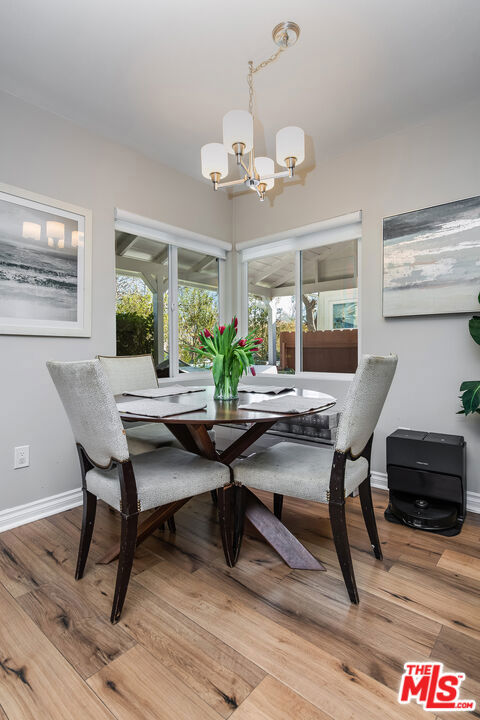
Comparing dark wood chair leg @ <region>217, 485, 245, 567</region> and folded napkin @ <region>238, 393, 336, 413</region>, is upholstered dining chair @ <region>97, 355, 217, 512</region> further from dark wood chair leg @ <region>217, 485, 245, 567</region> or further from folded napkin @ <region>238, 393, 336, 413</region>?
folded napkin @ <region>238, 393, 336, 413</region>

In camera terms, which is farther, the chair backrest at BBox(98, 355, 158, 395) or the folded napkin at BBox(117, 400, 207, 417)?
the chair backrest at BBox(98, 355, 158, 395)

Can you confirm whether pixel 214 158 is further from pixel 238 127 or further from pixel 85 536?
pixel 85 536

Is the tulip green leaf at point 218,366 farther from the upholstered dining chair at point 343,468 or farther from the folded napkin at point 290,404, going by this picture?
the upholstered dining chair at point 343,468

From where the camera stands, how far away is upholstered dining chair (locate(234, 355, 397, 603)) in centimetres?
144

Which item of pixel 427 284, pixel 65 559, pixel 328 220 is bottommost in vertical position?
pixel 65 559

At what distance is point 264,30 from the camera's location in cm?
179

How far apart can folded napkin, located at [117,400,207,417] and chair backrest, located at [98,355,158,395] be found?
722 mm

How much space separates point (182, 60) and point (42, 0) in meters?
0.66

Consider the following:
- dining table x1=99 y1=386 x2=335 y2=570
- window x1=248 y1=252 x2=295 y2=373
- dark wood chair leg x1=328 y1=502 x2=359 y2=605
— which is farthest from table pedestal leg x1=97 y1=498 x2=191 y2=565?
window x1=248 y1=252 x2=295 y2=373

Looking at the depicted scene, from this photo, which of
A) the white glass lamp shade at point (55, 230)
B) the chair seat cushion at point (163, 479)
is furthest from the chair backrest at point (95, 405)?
the white glass lamp shade at point (55, 230)

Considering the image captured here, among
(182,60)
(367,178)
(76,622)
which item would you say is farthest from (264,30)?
(76,622)

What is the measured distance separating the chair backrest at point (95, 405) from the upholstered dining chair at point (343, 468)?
60 centimetres

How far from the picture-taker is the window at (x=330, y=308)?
3.06m

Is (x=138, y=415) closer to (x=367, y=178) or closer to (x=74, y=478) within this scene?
(x=74, y=478)
